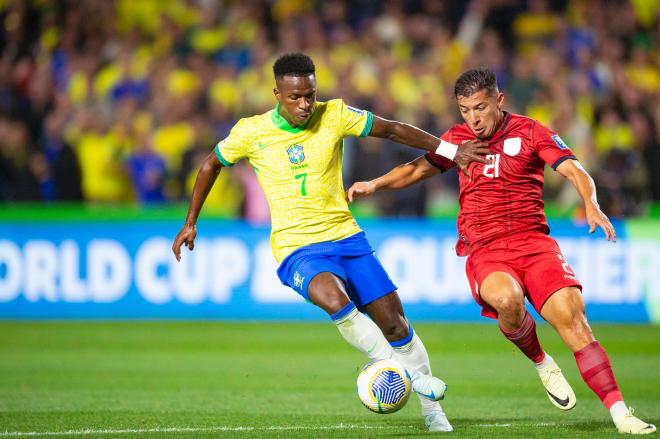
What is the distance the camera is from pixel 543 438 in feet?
20.2

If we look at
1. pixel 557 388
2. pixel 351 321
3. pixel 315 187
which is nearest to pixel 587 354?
pixel 557 388

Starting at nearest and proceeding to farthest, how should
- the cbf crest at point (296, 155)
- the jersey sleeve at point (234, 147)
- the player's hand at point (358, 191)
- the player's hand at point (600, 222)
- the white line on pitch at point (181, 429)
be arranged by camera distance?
the player's hand at point (600, 222)
the white line on pitch at point (181, 429)
the cbf crest at point (296, 155)
the jersey sleeve at point (234, 147)
the player's hand at point (358, 191)

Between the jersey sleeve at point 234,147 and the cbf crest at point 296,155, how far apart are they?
0.32 meters

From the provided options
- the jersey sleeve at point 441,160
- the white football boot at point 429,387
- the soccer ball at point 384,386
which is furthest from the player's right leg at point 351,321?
the jersey sleeve at point 441,160

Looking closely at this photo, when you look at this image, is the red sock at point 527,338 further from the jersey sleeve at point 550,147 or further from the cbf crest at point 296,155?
the cbf crest at point 296,155

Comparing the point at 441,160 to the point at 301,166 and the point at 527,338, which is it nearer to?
the point at 301,166

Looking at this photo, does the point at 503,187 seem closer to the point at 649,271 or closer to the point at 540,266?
the point at 540,266

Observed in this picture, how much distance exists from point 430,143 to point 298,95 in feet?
3.05

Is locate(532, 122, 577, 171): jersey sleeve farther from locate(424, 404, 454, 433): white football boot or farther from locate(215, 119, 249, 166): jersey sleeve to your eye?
locate(215, 119, 249, 166): jersey sleeve

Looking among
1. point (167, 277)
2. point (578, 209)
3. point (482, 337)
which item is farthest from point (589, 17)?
point (167, 277)

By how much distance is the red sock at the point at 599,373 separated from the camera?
6141 mm

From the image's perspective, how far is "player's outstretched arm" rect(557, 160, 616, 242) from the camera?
19.3 ft

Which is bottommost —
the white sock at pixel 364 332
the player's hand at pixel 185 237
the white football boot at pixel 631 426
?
the white football boot at pixel 631 426

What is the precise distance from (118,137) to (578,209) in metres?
7.01
